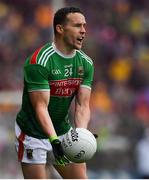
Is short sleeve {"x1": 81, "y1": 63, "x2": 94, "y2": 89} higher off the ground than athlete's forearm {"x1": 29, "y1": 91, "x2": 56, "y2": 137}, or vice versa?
short sleeve {"x1": 81, "y1": 63, "x2": 94, "y2": 89}

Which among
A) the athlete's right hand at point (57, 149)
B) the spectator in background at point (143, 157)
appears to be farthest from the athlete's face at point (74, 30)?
the spectator in background at point (143, 157)

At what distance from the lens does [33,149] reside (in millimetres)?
7465

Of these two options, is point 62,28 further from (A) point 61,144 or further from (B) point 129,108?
(B) point 129,108

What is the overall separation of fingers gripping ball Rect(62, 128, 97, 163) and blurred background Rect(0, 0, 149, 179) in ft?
16.3

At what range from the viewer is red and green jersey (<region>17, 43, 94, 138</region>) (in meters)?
7.17

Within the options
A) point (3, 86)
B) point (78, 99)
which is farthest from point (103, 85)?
point (78, 99)

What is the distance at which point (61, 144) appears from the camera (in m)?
7.11

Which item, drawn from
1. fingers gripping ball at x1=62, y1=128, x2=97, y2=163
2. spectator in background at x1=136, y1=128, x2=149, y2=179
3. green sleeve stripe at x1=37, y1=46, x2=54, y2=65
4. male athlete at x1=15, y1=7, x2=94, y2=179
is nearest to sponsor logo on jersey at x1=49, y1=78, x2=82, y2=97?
male athlete at x1=15, y1=7, x2=94, y2=179

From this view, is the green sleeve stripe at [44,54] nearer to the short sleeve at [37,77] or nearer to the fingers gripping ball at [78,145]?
the short sleeve at [37,77]

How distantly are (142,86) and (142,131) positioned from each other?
41.3 inches

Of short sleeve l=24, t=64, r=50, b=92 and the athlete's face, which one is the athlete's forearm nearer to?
short sleeve l=24, t=64, r=50, b=92

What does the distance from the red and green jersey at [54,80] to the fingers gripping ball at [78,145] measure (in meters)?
0.35

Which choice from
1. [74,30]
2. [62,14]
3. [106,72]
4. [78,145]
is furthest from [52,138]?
[106,72]

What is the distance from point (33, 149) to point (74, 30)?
1.14 m
